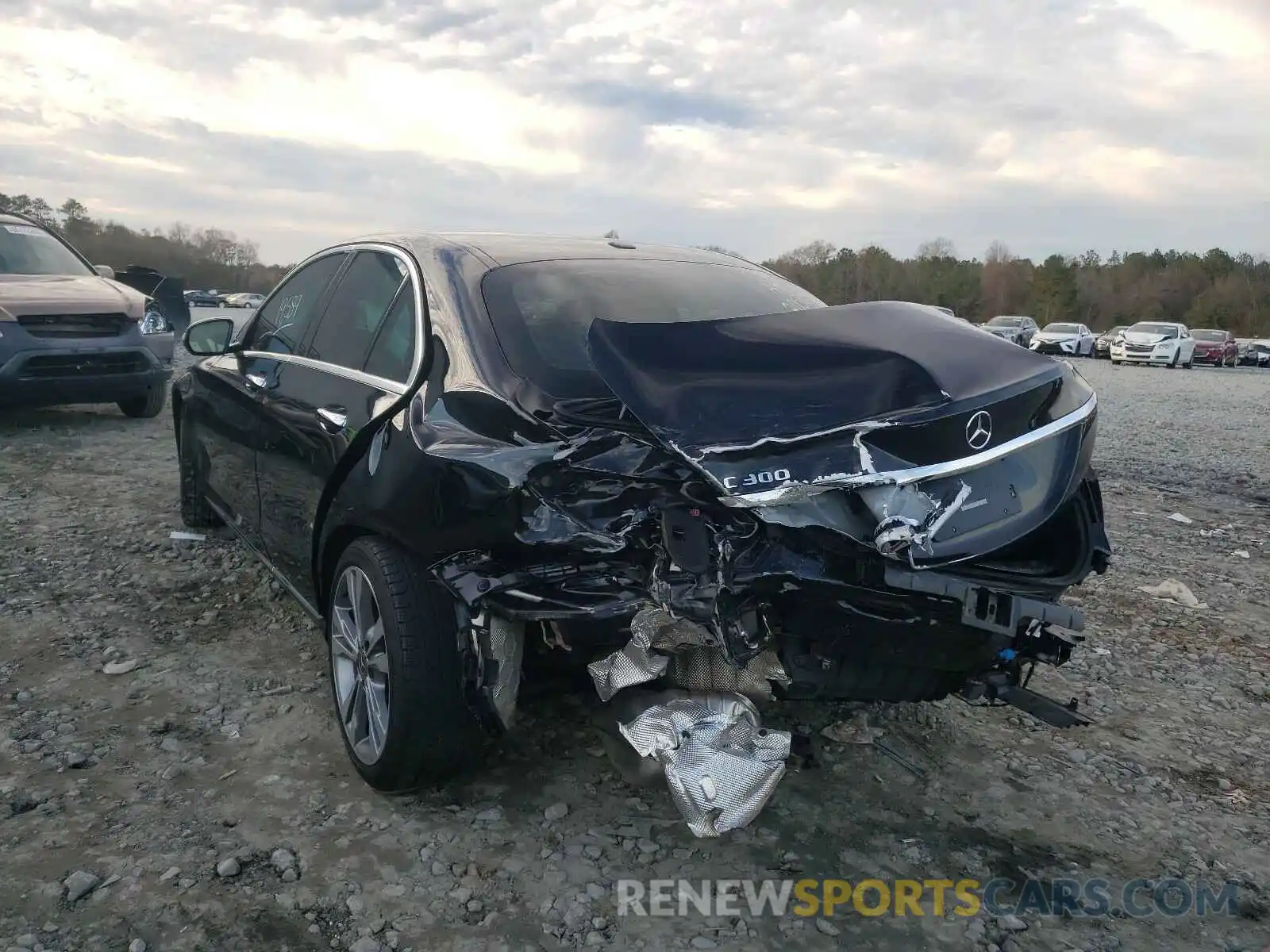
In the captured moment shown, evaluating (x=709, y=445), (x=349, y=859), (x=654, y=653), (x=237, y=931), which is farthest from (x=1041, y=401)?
(x=237, y=931)

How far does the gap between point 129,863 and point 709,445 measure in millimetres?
1835

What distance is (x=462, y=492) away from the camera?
2.52m

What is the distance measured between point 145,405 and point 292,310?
5643 millimetres

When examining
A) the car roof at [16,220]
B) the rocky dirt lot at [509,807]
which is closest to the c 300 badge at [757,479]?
the rocky dirt lot at [509,807]

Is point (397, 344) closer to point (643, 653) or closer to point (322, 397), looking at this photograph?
point (322, 397)

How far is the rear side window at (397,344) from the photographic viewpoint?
3.01 metres

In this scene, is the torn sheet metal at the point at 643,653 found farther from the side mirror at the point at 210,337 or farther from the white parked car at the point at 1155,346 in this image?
the white parked car at the point at 1155,346

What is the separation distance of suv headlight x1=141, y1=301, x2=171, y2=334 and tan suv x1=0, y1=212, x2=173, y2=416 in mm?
10

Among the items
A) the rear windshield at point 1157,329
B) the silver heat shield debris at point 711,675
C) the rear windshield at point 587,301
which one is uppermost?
the rear windshield at point 587,301

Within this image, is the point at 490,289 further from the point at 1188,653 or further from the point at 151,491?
the point at 151,491

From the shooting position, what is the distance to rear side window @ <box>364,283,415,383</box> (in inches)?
118

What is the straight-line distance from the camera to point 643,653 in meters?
2.44

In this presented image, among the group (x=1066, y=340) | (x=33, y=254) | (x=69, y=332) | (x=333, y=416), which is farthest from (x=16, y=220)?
(x=1066, y=340)

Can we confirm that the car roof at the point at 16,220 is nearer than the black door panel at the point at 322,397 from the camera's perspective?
No
